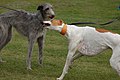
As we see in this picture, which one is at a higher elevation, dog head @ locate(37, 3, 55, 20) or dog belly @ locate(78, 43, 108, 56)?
dog head @ locate(37, 3, 55, 20)

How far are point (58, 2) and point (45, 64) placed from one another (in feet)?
53.5

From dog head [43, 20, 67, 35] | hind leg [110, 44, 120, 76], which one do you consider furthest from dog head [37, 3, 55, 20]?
hind leg [110, 44, 120, 76]

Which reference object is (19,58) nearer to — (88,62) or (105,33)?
(88,62)

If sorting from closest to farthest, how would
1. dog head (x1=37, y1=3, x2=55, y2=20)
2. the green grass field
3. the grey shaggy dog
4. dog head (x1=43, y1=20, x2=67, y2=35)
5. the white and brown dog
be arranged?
the white and brown dog < dog head (x1=43, y1=20, x2=67, y2=35) < the green grass field < dog head (x1=37, y1=3, x2=55, y2=20) < the grey shaggy dog

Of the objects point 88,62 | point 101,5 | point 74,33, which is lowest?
point 101,5

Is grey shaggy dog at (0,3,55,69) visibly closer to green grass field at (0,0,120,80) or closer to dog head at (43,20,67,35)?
green grass field at (0,0,120,80)

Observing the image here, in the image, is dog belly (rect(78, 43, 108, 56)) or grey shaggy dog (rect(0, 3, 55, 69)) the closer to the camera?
dog belly (rect(78, 43, 108, 56))

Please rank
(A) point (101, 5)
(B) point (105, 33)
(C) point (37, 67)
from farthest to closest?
(A) point (101, 5) < (C) point (37, 67) < (B) point (105, 33)

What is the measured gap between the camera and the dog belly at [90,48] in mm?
7074

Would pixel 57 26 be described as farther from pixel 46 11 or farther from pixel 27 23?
pixel 27 23

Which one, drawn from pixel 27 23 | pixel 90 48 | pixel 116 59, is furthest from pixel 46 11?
pixel 116 59

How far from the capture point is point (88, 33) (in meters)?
7.16

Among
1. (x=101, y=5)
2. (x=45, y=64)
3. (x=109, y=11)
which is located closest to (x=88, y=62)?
(x=45, y=64)

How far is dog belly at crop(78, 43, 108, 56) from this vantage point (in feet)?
23.2
